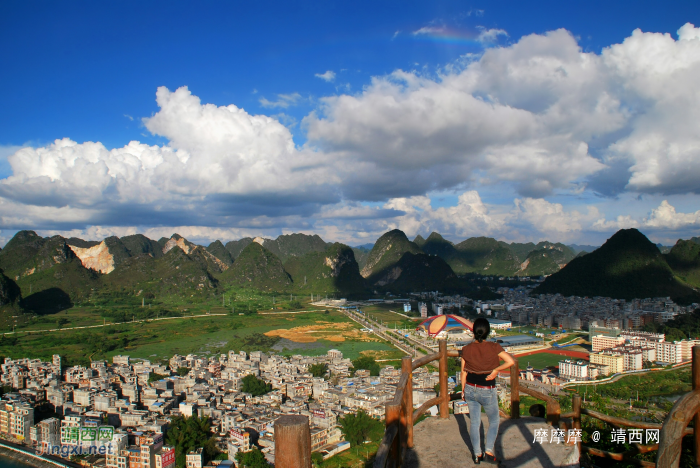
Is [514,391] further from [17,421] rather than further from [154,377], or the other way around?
[154,377]

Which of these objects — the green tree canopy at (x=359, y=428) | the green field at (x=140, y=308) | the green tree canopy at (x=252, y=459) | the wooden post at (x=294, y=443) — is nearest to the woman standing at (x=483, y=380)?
the wooden post at (x=294, y=443)

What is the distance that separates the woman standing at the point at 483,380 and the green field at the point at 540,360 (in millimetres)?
21750

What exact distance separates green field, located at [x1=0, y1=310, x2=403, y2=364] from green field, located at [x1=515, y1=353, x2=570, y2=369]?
6.94m

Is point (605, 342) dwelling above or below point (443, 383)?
below

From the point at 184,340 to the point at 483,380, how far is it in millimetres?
30499

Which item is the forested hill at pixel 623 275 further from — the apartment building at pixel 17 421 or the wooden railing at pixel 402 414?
the apartment building at pixel 17 421

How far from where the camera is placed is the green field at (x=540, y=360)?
73.8 ft

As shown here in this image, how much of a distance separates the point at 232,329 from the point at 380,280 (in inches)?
1584

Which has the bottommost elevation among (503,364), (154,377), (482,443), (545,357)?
(545,357)

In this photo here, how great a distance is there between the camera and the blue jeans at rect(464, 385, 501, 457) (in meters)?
2.23

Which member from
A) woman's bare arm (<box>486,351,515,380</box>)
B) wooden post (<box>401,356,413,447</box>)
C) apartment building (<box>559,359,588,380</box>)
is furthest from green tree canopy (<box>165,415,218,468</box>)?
apartment building (<box>559,359,588,380</box>)

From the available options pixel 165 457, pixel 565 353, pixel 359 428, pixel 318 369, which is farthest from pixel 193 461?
pixel 565 353

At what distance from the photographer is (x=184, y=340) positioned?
29328 millimetres

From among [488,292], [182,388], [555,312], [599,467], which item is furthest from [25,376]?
[488,292]
